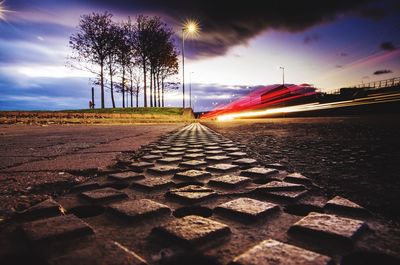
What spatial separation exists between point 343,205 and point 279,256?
661mm

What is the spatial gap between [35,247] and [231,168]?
177 cm

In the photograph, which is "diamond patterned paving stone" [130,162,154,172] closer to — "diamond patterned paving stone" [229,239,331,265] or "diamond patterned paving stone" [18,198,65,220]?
"diamond patterned paving stone" [18,198,65,220]

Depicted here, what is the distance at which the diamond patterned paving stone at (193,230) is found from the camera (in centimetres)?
103

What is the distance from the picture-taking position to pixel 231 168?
2.53m

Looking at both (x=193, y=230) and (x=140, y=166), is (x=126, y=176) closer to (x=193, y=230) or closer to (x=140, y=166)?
(x=140, y=166)

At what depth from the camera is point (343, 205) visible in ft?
4.57

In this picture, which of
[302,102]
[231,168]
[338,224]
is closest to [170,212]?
[338,224]

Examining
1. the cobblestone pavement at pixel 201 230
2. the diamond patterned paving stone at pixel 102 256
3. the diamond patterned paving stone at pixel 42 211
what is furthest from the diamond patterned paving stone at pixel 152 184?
the diamond patterned paving stone at pixel 102 256

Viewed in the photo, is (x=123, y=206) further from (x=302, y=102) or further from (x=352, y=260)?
(x=302, y=102)

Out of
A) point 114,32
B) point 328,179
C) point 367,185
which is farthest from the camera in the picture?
point 114,32

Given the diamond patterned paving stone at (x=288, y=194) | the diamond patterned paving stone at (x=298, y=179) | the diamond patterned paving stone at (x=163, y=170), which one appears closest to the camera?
the diamond patterned paving stone at (x=288, y=194)

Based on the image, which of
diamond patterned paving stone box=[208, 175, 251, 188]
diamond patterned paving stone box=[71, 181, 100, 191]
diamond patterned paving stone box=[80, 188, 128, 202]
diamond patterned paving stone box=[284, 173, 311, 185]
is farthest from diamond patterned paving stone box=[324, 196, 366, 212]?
diamond patterned paving stone box=[71, 181, 100, 191]

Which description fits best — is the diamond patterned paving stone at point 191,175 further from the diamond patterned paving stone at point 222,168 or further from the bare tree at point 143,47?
the bare tree at point 143,47

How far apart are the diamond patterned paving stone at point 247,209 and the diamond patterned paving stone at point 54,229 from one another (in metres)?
0.62
